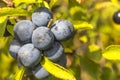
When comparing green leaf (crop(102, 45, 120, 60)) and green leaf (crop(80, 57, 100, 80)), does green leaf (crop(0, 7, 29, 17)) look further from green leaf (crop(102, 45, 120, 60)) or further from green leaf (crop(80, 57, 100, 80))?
green leaf (crop(80, 57, 100, 80))

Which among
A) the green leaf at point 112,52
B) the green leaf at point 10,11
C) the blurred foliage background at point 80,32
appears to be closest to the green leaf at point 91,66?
the blurred foliage background at point 80,32

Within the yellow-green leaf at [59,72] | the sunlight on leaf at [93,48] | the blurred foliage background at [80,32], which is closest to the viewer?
the yellow-green leaf at [59,72]

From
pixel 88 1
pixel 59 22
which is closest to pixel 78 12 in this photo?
pixel 88 1

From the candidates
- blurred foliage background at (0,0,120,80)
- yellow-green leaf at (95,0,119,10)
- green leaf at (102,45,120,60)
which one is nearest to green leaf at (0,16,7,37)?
blurred foliage background at (0,0,120,80)

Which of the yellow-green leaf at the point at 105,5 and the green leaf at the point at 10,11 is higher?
the green leaf at the point at 10,11

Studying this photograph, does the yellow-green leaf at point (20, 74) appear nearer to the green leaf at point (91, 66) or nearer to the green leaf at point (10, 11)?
the green leaf at point (10, 11)
